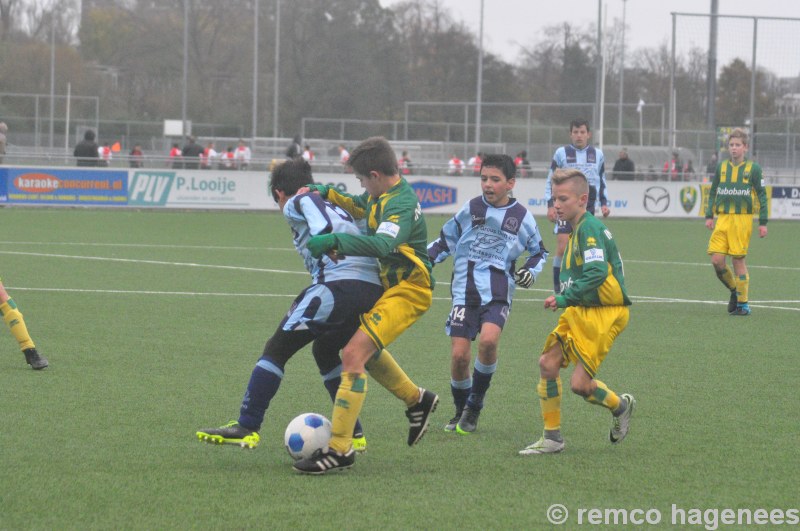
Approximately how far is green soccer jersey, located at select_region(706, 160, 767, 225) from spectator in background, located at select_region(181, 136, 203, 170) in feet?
64.8

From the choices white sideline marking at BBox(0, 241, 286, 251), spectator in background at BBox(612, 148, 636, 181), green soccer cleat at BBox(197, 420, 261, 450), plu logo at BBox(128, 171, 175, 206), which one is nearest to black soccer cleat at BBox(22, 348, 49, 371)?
green soccer cleat at BBox(197, 420, 261, 450)

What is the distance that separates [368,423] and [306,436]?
118 cm

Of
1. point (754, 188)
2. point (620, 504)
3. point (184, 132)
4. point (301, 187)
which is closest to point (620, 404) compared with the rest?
point (620, 504)

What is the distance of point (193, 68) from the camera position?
66.6m

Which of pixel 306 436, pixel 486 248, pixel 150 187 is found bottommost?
pixel 306 436

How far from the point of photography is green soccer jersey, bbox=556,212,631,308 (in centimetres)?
619

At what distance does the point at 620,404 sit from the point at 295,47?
202 ft

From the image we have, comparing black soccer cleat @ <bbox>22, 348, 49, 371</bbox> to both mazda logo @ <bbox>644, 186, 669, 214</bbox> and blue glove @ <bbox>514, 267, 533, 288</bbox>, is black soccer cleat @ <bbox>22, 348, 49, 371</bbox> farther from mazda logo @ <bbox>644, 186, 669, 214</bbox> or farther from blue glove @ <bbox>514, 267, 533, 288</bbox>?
mazda logo @ <bbox>644, 186, 669, 214</bbox>

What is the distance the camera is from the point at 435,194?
31.1m

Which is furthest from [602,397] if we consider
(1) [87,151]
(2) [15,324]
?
(1) [87,151]

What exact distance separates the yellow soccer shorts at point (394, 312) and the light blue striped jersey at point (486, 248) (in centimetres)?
108

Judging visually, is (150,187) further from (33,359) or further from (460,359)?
(460,359)

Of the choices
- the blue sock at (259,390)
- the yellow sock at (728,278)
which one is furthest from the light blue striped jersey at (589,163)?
the blue sock at (259,390)

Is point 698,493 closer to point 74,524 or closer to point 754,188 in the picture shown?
point 74,524
